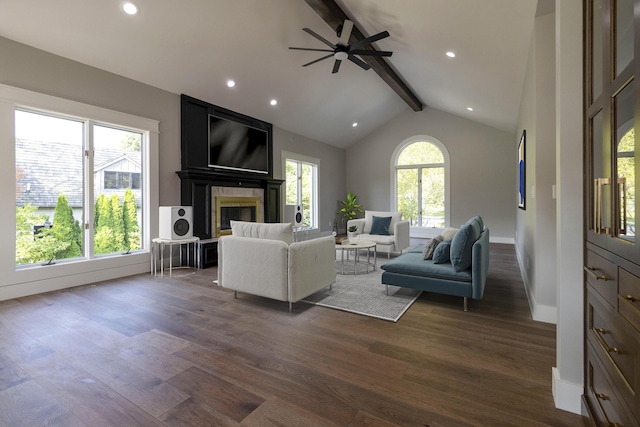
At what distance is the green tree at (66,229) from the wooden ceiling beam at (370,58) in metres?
4.19

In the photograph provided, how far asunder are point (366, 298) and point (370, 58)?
4219 mm

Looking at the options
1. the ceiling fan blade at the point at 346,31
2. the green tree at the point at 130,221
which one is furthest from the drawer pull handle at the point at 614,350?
the green tree at the point at 130,221

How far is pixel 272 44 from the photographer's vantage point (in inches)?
193

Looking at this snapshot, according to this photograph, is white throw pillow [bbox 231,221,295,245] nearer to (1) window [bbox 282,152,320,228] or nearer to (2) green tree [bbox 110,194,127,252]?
(2) green tree [bbox 110,194,127,252]

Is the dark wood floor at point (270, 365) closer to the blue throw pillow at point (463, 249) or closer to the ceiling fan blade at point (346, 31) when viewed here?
the blue throw pillow at point (463, 249)

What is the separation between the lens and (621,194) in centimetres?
113

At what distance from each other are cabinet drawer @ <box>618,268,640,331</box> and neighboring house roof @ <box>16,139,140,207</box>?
5334 millimetres

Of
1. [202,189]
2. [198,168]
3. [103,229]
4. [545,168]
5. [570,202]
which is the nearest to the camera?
[570,202]

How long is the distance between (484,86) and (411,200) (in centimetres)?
425

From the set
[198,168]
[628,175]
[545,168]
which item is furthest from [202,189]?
[628,175]

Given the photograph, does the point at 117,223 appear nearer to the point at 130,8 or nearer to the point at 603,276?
the point at 130,8

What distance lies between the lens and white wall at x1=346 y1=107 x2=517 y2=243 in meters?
8.00

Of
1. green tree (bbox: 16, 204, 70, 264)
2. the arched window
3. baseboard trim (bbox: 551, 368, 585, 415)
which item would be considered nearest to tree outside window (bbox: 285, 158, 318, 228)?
the arched window

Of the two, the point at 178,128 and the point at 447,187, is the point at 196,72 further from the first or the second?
the point at 447,187
